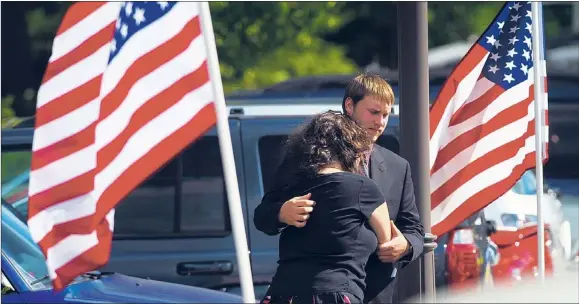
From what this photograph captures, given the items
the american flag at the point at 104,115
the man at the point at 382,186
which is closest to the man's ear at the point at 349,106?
the man at the point at 382,186

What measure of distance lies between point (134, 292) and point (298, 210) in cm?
174

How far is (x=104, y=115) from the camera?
13.5 ft

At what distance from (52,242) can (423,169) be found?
199cm

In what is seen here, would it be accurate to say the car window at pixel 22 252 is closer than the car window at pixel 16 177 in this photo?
Yes

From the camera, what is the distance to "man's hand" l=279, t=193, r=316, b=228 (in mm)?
4367

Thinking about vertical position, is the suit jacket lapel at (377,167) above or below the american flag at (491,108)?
below

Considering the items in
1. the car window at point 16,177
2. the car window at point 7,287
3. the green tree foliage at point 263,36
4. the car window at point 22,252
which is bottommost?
the car window at point 7,287

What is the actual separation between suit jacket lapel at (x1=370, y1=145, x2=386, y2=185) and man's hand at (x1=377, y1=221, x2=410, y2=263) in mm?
250

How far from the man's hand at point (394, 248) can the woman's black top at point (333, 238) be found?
11 cm

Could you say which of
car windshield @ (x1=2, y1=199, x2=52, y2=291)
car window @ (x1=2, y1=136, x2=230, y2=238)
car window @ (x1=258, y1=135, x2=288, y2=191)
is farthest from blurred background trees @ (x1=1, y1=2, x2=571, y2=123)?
car window @ (x1=258, y1=135, x2=288, y2=191)

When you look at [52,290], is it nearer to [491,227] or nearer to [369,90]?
[369,90]

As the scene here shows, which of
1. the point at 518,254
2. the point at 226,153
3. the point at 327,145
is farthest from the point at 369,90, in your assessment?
the point at 518,254

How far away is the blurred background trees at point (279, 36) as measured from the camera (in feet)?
38.5

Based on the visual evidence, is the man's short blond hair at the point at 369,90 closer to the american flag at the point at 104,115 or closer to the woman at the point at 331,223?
the woman at the point at 331,223
